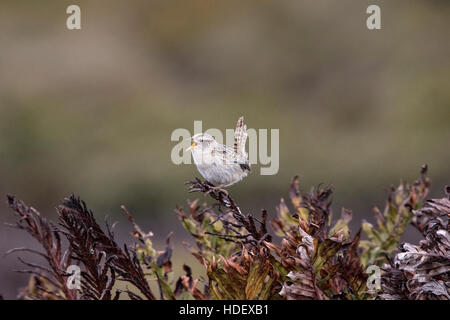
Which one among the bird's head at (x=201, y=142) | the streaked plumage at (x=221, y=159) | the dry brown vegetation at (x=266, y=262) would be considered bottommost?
the dry brown vegetation at (x=266, y=262)

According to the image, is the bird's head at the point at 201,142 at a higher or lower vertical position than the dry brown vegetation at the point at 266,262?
higher

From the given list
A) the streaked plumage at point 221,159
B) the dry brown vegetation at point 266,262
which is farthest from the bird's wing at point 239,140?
the dry brown vegetation at point 266,262

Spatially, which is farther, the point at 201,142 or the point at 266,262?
the point at 201,142

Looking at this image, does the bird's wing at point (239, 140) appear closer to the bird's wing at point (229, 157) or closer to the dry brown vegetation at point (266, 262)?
the bird's wing at point (229, 157)

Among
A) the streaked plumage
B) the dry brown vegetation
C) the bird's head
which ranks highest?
the bird's head

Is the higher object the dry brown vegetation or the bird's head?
the bird's head

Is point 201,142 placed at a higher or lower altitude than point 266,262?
higher

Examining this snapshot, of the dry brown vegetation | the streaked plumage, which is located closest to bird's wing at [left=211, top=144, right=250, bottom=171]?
the streaked plumage

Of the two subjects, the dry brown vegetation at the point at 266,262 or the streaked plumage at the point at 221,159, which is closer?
the dry brown vegetation at the point at 266,262

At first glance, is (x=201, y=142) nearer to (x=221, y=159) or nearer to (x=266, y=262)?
(x=221, y=159)

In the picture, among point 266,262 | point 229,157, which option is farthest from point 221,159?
point 266,262

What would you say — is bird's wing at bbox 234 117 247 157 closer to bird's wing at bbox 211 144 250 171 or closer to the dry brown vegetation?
bird's wing at bbox 211 144 250 171
